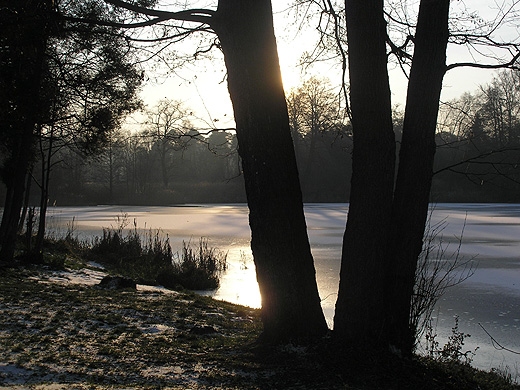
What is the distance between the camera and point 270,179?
4.27 metres

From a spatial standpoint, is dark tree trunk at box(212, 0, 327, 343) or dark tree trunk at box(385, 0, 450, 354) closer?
dark tree trunk at box(212, 0, 327, 343)

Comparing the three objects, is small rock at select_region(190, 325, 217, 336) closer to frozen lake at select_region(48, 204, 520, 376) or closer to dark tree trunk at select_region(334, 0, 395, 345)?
dark tree trunk at select_region(334, 0, 395, 345)

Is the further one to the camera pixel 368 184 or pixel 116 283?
pixel 116 283

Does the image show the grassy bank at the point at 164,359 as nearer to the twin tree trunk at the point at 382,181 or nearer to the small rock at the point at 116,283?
the twin tree trunk at the point at 382,181

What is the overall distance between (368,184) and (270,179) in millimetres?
741

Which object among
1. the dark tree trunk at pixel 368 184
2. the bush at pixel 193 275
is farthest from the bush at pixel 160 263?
the dark tree trunk at pixel 368 184

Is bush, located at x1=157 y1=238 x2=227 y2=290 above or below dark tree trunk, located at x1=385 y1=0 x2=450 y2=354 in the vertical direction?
below

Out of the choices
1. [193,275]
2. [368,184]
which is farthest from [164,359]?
[193,275]

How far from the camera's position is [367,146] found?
4.32 m

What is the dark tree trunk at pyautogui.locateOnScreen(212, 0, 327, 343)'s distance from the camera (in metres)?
4.26

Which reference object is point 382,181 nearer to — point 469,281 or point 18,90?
point 469,281

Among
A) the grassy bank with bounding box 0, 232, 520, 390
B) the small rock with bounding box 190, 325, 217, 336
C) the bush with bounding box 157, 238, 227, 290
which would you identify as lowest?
the bush with bounding box 157, 238, 227, 290

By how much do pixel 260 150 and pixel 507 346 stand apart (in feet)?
12.4

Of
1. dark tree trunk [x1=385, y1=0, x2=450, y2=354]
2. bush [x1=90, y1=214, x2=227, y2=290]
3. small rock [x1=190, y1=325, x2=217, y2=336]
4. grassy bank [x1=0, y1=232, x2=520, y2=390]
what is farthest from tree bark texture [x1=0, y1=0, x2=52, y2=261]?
dark tree trunk [x1=385, y1=0, x2=450, y2=354]
